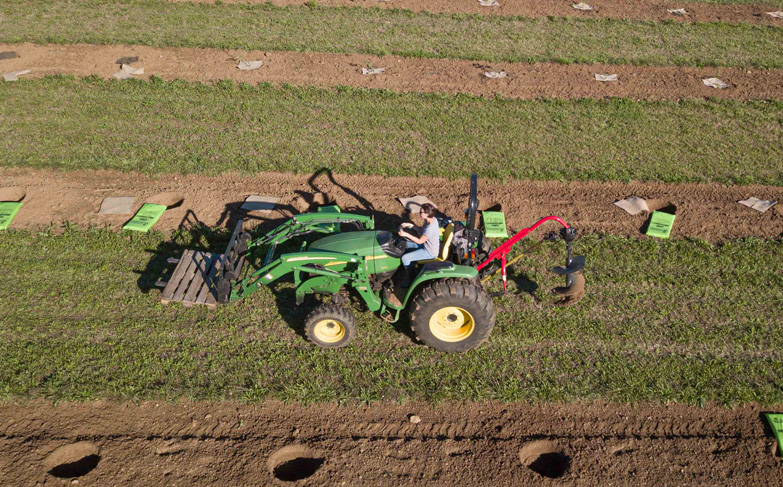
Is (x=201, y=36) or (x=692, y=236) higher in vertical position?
(x=201, y=36)

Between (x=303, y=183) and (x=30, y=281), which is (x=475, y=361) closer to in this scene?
(x=303, y=183)

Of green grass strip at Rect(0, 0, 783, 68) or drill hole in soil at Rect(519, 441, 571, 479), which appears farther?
green grass strip at Rect(0, 0, 783, 68)

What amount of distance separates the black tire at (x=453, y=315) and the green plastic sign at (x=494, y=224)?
2.40m

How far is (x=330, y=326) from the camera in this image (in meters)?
6.65

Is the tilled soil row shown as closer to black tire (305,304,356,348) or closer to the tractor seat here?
black tire (305,304,356,348)

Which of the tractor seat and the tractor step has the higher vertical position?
the tractor seat

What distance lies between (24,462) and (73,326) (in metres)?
1.92

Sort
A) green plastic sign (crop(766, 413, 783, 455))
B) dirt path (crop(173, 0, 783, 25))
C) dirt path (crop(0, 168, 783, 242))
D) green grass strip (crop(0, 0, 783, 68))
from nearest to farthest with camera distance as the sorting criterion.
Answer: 1. green plastic sign (crop(766, 413, 783, 455))
2. dirt path (crop(0, 168, 783, 242))
3. green grass strip (crop(0, 0, 783, 68))
4. dirt path (crop(173, 0, 783, 25))

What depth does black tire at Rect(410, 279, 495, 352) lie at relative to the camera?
6.13 meters

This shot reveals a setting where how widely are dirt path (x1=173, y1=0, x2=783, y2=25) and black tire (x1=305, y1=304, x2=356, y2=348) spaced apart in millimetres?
13248

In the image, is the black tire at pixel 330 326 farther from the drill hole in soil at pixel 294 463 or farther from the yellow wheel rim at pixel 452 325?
the drill hole in soil at pixel 294 463

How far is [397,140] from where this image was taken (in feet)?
35.4

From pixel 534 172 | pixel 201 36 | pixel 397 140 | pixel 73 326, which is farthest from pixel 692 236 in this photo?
pixel 201 36

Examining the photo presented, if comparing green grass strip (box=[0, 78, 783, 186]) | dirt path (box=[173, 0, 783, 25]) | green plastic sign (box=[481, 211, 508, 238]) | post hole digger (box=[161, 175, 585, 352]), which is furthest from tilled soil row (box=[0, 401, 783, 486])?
dirt path (box=[173, 0, 783, 25])
